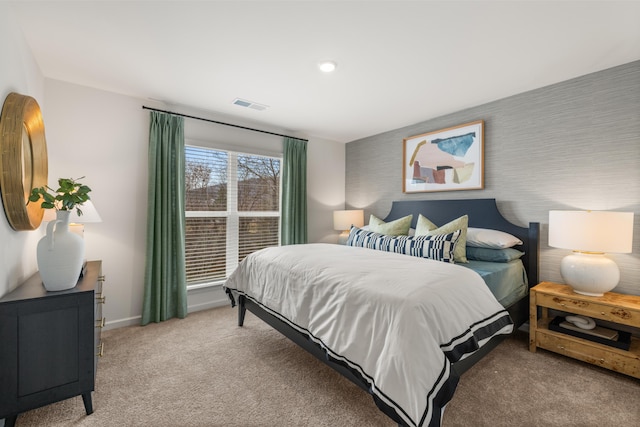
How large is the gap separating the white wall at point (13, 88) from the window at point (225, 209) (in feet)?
4.72

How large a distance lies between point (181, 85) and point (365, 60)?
181 centimetres

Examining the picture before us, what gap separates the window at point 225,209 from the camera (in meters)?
3.47

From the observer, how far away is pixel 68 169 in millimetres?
2717

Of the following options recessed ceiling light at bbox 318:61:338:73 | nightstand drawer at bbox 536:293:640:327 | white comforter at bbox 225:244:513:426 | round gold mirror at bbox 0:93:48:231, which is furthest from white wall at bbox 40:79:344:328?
nightstand drawer at bbox 536:293:640:327

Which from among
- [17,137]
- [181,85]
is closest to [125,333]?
[17,137]

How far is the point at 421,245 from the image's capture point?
2.66 meters

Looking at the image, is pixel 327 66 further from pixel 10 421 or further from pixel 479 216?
pixel 10 421

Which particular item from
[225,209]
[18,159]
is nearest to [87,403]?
[18,159]

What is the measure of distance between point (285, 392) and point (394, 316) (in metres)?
1.02

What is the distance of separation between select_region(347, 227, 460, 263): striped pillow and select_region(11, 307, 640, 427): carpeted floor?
0.92m

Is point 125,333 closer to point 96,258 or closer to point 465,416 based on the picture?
point 96,258

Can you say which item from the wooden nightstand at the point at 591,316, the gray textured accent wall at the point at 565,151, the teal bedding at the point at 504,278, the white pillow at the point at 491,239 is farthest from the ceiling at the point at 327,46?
the wooden nightstand at the point at 591,316

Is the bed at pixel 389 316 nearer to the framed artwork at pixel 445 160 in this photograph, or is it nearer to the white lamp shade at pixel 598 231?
the white lamp shade at pixel 598 231

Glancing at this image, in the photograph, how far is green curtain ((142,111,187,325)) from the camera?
3043 millimetres
